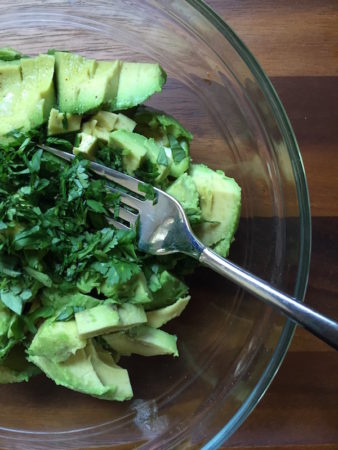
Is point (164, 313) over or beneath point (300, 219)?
beneath

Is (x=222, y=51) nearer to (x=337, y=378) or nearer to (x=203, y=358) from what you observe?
(x=203, y=358)

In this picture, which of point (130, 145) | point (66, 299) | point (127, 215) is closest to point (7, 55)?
point (130, 145)

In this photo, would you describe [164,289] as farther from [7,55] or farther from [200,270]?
[7,55]

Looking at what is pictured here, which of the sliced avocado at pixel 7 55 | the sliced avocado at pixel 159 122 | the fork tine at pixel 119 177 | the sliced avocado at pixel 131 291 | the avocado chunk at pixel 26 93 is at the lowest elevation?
the sliced avocado at pixel 131 291

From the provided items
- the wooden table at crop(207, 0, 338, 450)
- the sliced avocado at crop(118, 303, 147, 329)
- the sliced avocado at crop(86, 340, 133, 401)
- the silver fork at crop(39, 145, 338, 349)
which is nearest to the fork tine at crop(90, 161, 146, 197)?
the silver fork at crop(39, 145, 338, 349)

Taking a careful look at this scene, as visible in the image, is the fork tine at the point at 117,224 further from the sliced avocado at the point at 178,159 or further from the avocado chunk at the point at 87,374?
the avocado chunk at the point at 87,374

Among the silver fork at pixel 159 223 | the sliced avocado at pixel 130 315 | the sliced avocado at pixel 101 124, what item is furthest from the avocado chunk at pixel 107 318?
the sliced avocado at pixel 101 124
